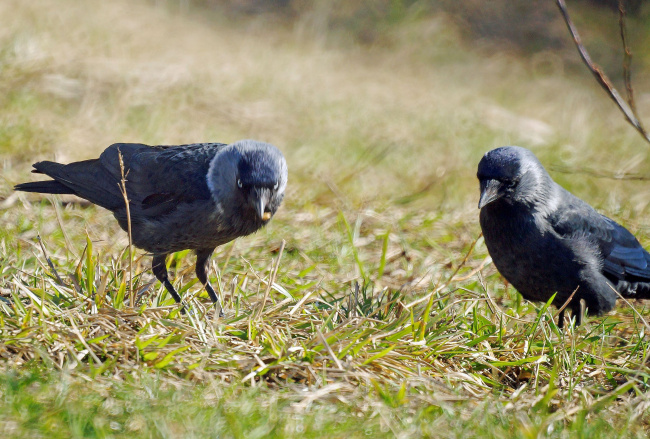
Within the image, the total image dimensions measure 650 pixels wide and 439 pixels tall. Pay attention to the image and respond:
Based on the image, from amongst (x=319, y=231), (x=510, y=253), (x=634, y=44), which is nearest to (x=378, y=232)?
(x=319, y=231)

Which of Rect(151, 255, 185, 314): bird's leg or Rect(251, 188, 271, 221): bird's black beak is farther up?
Rect(251, 188, 271, 221): bird's black beak

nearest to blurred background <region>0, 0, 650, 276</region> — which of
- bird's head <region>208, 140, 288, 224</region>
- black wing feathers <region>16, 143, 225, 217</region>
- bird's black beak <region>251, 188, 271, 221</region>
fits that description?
black wing feathers <region>16, 143, 225, 217</region>

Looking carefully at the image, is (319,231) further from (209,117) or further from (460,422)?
(209,117)

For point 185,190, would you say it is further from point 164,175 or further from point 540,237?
point 540,237

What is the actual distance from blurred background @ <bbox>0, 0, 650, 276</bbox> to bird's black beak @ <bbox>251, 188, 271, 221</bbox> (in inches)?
48.3

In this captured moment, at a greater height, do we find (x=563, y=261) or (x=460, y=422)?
(x=563, y=261)

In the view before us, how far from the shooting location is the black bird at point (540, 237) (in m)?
3.63

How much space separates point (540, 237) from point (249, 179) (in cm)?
153

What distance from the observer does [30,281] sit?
10.9ft

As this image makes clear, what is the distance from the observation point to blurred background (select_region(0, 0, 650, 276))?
5.51 meters

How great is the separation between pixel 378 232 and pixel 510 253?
1.30 meters

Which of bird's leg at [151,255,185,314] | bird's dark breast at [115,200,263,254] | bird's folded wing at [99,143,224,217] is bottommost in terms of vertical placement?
bird's leg at [151,255,185,314]

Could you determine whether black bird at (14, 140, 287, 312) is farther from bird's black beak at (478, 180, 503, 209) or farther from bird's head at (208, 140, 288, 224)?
bird's black beak at (478, 180, 503, 209)

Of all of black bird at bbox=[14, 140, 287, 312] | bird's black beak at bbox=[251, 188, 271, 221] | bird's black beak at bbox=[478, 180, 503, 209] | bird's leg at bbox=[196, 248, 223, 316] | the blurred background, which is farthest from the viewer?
the blurred background
